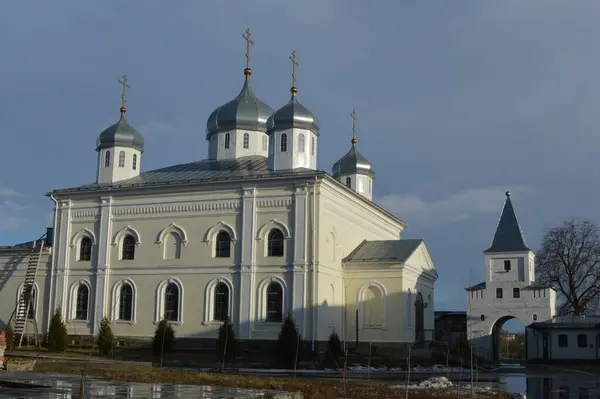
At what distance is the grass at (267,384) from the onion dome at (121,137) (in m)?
17.1

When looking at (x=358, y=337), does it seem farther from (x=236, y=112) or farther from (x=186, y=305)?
(x=236, y=112)

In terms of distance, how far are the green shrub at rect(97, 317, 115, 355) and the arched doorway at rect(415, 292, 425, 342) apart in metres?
13.2

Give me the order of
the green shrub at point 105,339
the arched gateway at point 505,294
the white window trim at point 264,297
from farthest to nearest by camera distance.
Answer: the arched gateway at point 505,294 < the green shrub at point 105,339 < the white window trim at point 264,297

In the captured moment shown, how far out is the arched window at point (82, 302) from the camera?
32969 mm

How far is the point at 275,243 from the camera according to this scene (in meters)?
29.5

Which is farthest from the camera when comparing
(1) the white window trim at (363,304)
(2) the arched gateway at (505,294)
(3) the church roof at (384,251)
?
(2) the arched gateway at (505,294)

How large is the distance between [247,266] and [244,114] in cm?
890

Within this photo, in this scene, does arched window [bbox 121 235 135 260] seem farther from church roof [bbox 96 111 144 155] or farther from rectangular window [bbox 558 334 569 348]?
rectangular window [bbox 558 334 569 348]

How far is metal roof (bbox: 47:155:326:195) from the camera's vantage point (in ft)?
99.8

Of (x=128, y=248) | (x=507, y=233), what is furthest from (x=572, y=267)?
(x=128, y=248)

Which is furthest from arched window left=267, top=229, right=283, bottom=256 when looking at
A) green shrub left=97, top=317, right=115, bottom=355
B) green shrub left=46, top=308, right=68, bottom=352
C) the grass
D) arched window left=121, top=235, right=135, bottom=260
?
the grass

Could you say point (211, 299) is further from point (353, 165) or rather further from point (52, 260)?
point (353, 165)

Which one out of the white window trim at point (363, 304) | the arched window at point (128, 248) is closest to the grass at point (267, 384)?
the arched window at point (128, 248)

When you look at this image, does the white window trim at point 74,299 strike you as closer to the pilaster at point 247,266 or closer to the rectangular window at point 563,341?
the pilaster at point 247,266
